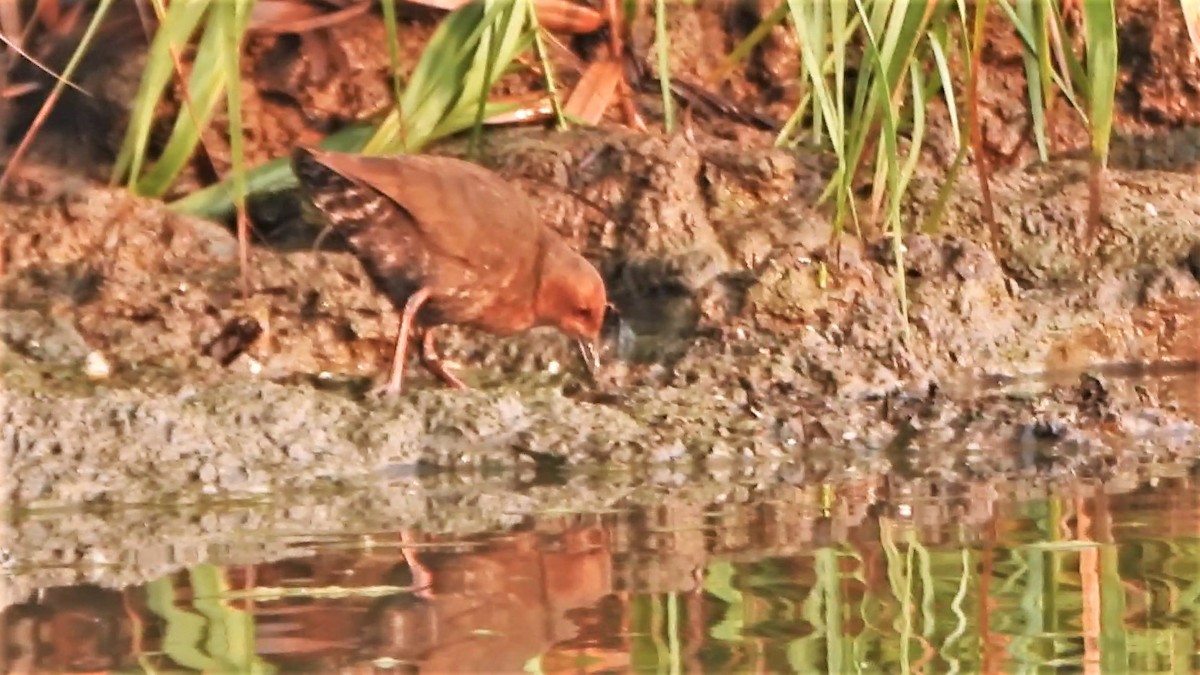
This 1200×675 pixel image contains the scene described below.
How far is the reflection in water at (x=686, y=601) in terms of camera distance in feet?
6.82

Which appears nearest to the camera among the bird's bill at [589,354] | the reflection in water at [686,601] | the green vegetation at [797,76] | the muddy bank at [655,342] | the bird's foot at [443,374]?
the reflection in water at [686,601]

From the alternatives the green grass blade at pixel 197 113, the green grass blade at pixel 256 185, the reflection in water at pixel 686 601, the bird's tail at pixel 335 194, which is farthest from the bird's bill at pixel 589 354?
the reflection in water at pixel 686 601

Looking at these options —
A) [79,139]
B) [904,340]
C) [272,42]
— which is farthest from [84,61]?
[904,340]

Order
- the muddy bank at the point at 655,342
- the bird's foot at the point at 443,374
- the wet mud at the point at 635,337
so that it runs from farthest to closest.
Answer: the bird's foot at the point at 443,374 → the muddy bank at the point at 655,342 → the wet mud at the point at 635,337

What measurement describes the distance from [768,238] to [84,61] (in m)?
2.16

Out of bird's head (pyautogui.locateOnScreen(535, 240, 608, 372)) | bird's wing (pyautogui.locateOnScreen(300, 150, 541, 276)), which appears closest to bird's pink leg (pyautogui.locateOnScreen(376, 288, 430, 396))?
bird's wing (pyautogui.locateOnScreen(300, 150, 541, 276))

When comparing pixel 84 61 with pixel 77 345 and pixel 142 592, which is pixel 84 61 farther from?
pixel 142 592

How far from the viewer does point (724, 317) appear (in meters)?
4.46

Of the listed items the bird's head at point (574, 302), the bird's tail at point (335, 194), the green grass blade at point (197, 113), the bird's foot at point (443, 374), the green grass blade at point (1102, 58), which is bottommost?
the bird's foot at point (443, 374)

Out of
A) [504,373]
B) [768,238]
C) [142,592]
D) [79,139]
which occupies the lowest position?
[142,592]

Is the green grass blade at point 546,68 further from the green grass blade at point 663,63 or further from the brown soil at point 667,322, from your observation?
the green grass blade at point 663,63

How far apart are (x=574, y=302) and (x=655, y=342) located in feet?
0.87

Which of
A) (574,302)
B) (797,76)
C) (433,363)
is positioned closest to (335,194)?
(433,363)

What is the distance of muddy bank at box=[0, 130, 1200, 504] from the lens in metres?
3.58
